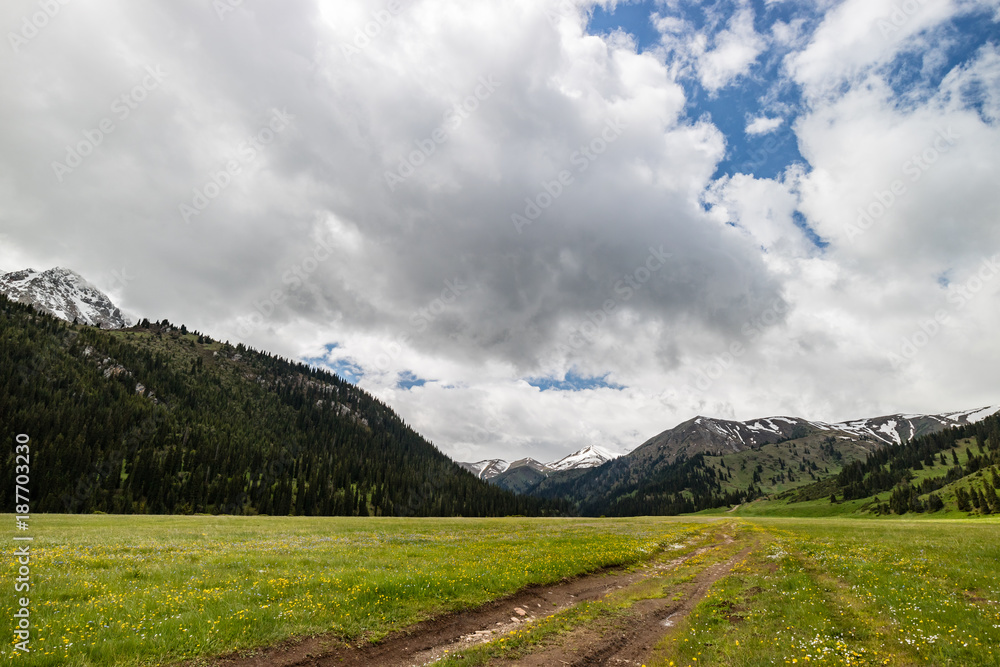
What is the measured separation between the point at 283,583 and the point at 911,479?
11122 inches

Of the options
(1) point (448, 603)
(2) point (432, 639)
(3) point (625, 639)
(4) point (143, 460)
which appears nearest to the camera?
(2) point (432, 639)

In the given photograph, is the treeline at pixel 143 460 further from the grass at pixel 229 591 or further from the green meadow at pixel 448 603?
the green meadow at pixel 448 603

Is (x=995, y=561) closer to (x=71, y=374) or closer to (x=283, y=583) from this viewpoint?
(x=283, y=583)

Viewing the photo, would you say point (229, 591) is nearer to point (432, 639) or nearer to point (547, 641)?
point (432, 639)

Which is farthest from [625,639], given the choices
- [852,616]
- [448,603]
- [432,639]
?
[852,616]

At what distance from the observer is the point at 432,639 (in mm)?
12906

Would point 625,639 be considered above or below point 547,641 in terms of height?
below

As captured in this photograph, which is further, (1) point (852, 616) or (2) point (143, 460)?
(2) point (143, 460)

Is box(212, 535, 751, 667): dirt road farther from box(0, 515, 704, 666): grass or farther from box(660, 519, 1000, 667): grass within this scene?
box(660, 519, 1000, 667): grass

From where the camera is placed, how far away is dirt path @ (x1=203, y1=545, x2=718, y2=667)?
10.8m

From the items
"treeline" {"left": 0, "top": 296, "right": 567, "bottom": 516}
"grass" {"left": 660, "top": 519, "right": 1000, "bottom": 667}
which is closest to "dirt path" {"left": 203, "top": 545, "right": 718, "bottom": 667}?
"grass" {"left": 660, "top": 519, "right": 1000, "bottom": 667}

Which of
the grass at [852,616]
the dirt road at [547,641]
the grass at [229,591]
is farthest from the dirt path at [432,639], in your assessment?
the grass at [852,616]

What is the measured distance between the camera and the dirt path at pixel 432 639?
10.8 meters

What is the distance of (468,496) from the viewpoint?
19150cm
